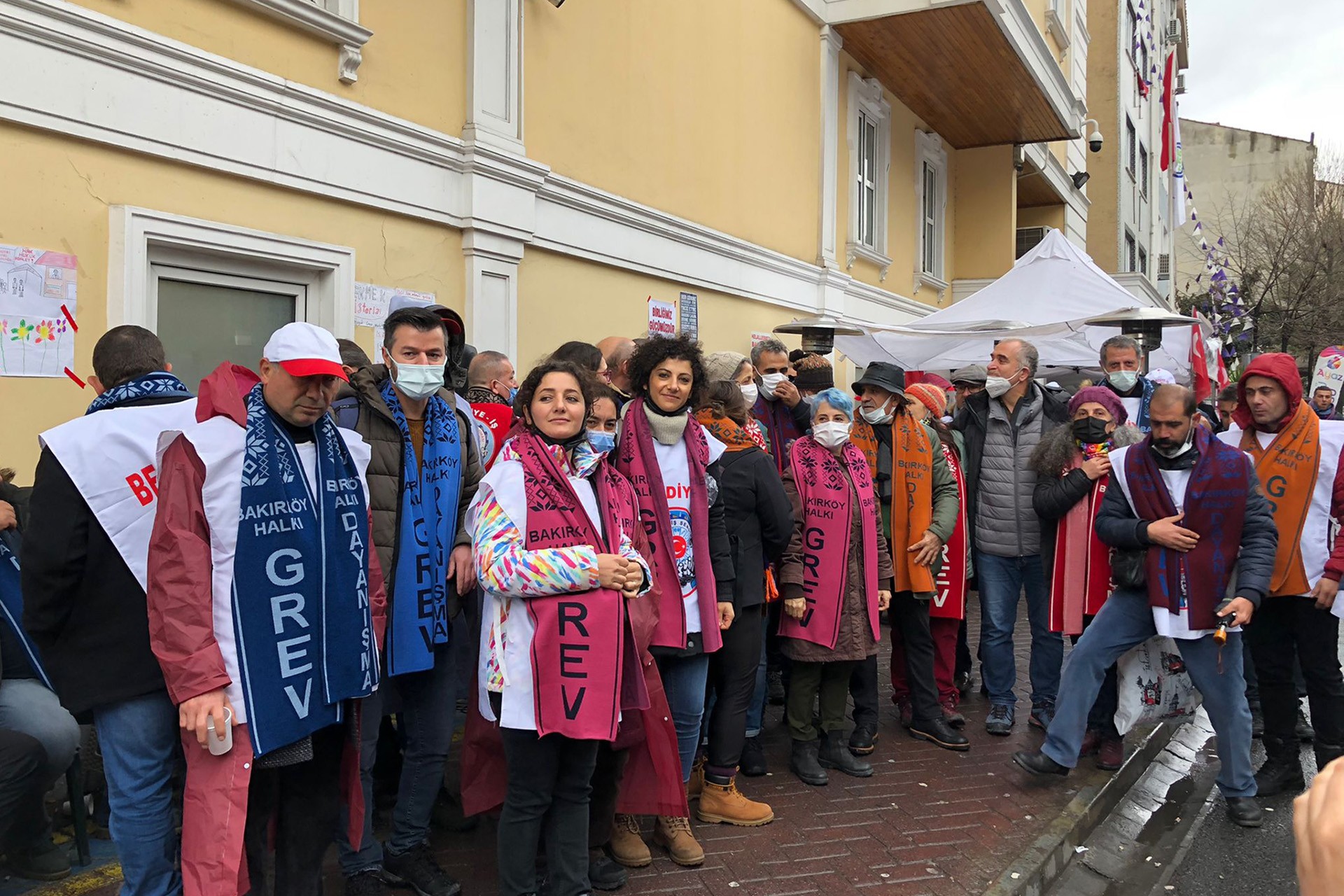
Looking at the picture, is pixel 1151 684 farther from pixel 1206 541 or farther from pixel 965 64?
pixel 965 64

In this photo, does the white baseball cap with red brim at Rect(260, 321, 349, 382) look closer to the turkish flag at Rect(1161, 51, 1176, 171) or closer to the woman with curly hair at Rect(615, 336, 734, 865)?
the woman with curly hair at Rect(615, 336, 734, 865)

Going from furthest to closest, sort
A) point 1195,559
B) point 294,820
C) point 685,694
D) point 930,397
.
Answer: point 930,397 < point 1195,559 < point 685,694 < point 294,820

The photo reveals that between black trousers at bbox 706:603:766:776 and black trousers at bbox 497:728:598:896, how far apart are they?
1151mm

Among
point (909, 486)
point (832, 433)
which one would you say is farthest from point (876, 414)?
point (832, 433)

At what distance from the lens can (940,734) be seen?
562 centimetres

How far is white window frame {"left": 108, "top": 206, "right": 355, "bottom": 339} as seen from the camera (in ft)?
15.8

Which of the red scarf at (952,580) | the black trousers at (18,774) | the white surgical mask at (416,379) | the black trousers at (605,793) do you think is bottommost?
the black trousers at (605,793)

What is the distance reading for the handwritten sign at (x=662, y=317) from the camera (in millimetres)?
9367

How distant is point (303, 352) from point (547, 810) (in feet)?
5.70

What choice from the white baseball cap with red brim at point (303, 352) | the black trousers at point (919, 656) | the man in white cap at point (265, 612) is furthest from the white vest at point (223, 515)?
the black trousers at point (919, 656)

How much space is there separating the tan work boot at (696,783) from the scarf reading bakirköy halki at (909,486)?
1547 mm

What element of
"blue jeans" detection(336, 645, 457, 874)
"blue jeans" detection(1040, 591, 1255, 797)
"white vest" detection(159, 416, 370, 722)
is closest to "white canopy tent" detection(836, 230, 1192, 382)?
"blue jeans" detection(1040, 591, 1255, 797)

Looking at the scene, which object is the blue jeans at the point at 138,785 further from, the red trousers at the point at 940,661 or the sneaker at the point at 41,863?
the red trousers at the point at 940,661

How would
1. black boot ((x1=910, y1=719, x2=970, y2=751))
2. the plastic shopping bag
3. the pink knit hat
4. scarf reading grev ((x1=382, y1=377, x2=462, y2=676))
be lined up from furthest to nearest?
the pink knit hat → black boot ((x1=910, y1=719, x2=970, y2=751)) → the plastic shopping bag → scarf reading grev ((x1=382, y1=377, x2=462, y2=676))
